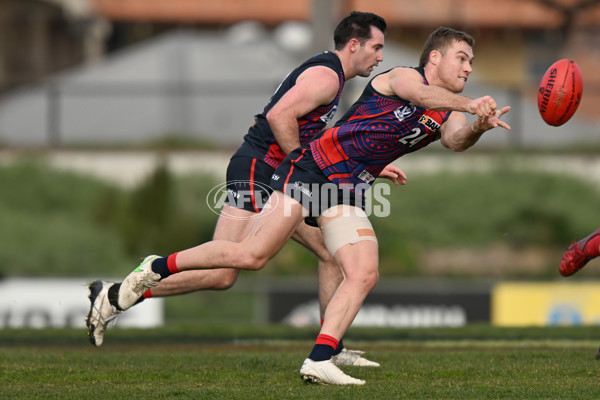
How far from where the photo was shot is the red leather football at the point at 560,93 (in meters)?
6.39

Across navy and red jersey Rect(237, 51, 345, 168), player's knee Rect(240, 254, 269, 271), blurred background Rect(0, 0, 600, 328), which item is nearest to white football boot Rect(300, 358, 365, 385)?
player's knee Rect(240, 254, 269, 271)

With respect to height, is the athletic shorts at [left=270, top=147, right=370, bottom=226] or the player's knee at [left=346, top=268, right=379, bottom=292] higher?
the athletic shorts at [left=270, top=147, right=370, bottom=226]

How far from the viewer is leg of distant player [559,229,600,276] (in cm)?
691

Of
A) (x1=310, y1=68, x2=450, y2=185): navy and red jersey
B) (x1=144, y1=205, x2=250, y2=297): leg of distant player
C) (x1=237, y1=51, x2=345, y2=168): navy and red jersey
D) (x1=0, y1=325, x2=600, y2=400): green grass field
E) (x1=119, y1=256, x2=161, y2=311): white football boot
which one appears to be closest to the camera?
(x1=0, y1=325, x2=600, y2=400): green grass field

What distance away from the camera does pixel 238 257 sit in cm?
629

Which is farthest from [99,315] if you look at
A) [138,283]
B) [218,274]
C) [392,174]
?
[392,174]

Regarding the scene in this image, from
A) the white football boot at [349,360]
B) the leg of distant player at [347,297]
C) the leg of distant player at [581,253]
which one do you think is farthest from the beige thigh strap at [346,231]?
the leg of distant player at [581,253]

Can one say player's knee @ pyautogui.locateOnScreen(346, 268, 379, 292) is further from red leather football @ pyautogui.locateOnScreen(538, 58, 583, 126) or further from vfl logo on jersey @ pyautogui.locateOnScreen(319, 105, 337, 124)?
red leather football @ pyautogui.locateOnScreen(538, 58, 583, 126)

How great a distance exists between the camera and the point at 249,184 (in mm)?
7254

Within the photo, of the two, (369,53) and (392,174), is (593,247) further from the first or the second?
(369,53)

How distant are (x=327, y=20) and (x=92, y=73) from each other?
8.70 meters

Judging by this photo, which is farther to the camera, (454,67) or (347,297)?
(454,67)

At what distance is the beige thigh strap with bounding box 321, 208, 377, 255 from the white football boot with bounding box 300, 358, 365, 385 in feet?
2.26

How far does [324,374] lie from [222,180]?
13.6 metres
